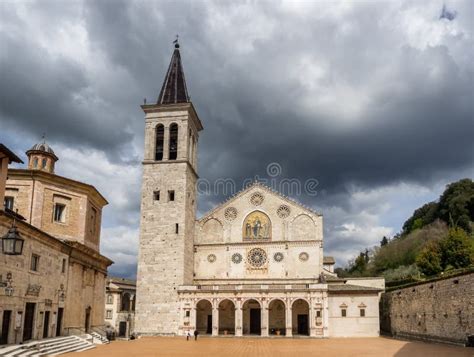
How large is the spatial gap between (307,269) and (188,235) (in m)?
11.4

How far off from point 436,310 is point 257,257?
18.5 m

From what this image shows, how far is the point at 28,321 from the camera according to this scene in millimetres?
22016

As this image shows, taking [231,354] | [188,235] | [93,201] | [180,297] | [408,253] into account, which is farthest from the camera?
[408,253]

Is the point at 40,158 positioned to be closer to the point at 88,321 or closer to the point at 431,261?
the point at 88,321

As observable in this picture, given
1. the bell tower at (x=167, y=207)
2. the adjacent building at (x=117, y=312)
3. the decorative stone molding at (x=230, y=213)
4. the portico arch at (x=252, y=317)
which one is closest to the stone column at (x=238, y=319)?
the portico arch at (x=252, y=317)

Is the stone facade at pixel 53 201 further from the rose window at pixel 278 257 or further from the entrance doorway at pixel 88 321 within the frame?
the rose window at pixel 278 257

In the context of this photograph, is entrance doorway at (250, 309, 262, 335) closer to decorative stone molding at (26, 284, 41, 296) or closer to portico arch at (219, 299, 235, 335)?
portico arch at (219, 299, 235, 335)

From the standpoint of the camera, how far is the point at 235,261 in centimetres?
4362

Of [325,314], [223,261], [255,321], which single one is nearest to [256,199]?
[223,261]

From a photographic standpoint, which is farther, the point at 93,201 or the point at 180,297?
the point at 180,297

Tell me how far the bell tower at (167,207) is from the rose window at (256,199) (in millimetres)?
5684

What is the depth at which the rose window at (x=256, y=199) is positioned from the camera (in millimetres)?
45031

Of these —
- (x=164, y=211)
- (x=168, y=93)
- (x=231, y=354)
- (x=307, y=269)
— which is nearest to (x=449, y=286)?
(x=231, y=354)

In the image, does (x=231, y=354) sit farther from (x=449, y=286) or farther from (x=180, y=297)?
(x=180, y=297)
